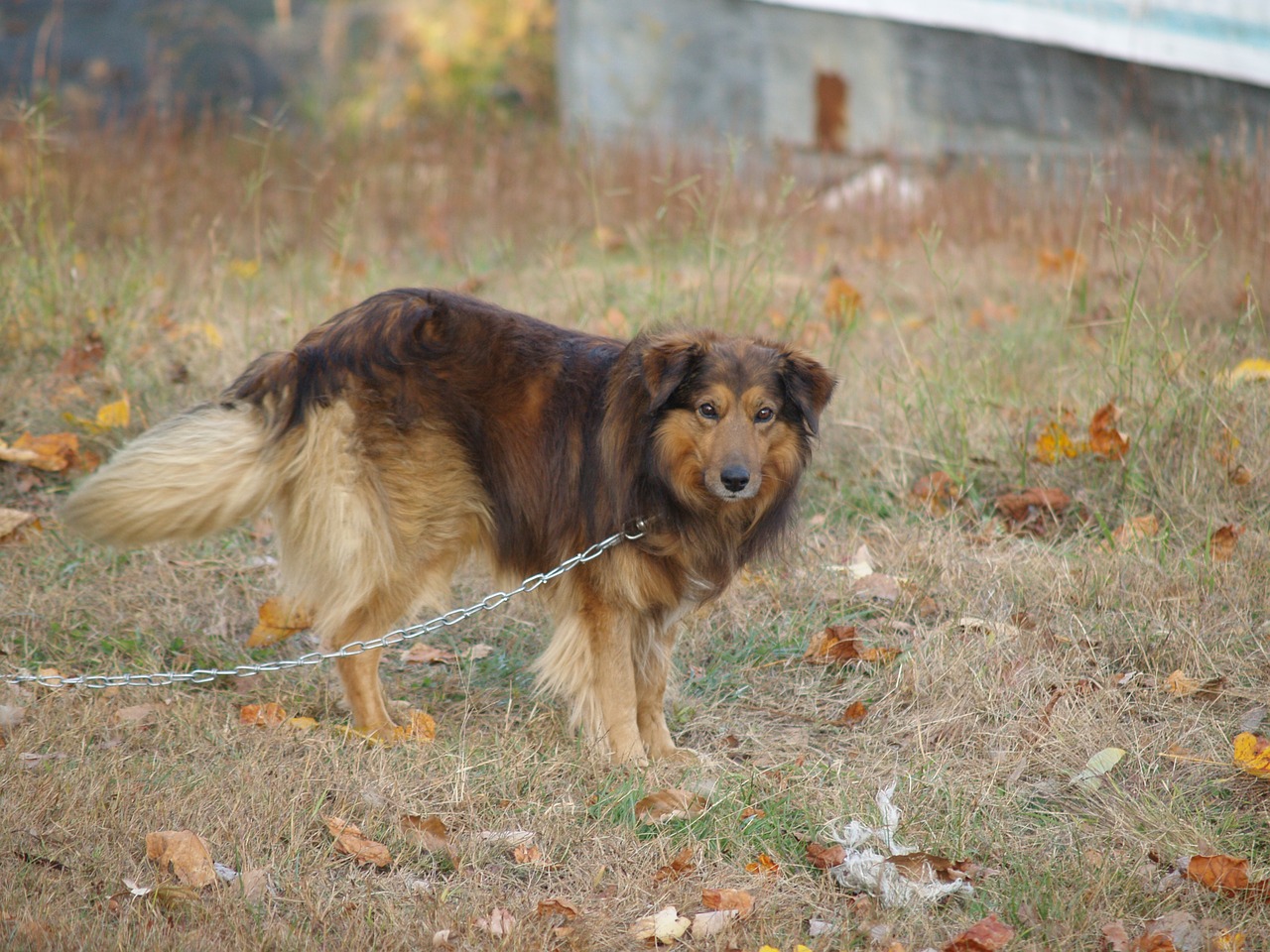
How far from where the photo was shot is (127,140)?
8320mm

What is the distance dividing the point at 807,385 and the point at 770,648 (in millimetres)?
1152

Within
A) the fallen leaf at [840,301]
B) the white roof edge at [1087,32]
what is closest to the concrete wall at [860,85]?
the white roof edge at [1087,32]

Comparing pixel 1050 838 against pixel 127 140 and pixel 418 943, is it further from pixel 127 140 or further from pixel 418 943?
pixel 127 140

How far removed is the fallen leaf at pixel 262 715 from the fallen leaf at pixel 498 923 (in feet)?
4.25

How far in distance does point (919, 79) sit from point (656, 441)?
860cm

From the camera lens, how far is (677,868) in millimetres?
3109

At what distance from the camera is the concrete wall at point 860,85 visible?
988cm

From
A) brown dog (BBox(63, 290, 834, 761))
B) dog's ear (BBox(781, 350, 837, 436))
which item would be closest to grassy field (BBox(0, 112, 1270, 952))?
brown dog (BBox(63, 290, 834, 761))

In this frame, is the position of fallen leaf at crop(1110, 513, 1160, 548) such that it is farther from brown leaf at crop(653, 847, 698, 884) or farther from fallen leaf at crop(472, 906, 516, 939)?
fallen leaf at crop(472, 906, 516, 939)

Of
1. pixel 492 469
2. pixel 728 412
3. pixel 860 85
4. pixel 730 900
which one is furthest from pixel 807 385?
pixel 860 85

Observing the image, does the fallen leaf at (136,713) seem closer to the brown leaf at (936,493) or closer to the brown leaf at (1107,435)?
the brown leaf at (936,493)

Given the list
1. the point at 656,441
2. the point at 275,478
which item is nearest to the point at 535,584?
the point at 656,441

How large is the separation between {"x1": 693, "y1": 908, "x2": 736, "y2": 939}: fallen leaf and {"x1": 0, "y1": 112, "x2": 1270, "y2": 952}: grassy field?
3 cm

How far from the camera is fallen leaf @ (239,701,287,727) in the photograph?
3.81m
